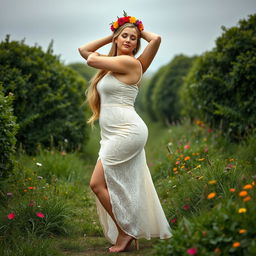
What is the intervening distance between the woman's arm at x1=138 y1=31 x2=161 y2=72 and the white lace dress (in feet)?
1.01

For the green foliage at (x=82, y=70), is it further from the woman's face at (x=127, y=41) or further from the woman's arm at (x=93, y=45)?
the woman's face at (x=127, y=41)

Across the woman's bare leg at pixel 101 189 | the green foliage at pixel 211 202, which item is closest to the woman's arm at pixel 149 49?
the woman's bare leg at pixel 101 189

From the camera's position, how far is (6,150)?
5.54 metres

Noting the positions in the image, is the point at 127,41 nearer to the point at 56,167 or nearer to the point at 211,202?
the point at 211,202

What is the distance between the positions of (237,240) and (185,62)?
12.5 m

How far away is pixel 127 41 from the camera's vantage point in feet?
15.1

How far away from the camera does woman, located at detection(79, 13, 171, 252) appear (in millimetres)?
4363

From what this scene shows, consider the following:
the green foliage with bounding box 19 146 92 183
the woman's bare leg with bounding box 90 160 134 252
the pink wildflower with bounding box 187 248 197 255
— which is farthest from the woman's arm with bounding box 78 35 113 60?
the pink wildflower with bounding box 187 248 197 255

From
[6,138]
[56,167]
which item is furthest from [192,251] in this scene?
[56,167]

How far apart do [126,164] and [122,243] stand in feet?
2.77

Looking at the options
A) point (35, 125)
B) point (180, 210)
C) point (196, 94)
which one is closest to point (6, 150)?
point (180, 210)

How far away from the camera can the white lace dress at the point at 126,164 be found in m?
4.36

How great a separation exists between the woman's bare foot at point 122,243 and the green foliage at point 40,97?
12.2ft

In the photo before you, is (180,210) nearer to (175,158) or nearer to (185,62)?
(175,158)
